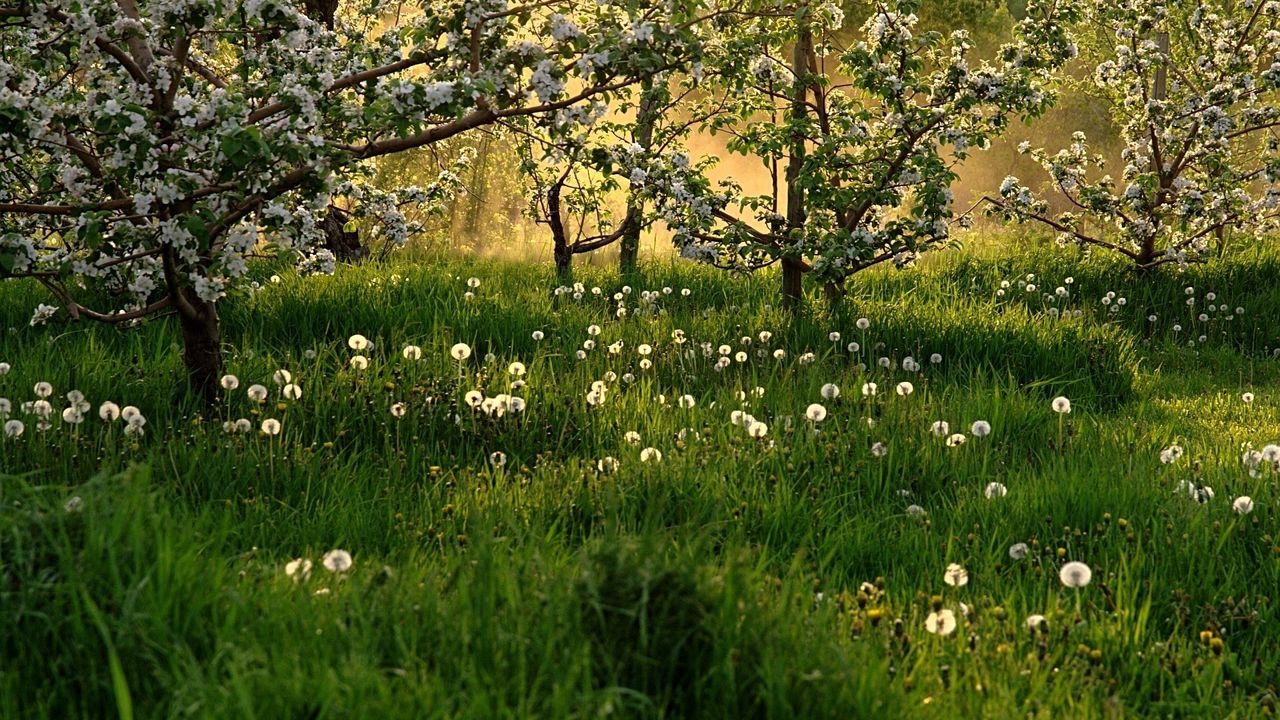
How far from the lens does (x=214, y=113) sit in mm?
4684

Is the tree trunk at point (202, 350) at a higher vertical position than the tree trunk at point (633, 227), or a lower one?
lower

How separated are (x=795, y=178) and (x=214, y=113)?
5.16 metres

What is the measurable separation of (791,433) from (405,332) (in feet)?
10.6

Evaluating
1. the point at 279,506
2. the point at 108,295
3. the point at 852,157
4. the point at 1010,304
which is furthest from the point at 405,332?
the point at 1010,304

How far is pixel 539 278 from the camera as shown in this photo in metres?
10.4

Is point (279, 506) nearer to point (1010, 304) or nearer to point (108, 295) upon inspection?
point (108, 295)

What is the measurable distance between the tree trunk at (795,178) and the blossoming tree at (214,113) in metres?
3.13

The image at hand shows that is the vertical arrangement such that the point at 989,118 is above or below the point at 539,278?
above

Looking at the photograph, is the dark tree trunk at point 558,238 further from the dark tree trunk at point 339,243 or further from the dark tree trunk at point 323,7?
the dark tree trunk at point 323,7

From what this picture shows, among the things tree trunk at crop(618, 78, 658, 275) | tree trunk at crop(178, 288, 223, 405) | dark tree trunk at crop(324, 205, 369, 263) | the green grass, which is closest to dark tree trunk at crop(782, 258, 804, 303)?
the green grass

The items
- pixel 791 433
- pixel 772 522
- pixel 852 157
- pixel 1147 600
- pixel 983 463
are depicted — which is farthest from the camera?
pixel 852 157

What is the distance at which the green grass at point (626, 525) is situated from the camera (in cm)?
259

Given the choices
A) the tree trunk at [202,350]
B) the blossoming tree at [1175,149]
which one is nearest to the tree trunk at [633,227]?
the blossoming tree at [1175,149]

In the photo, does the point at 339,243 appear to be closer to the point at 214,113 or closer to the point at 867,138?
the point at 867,138
